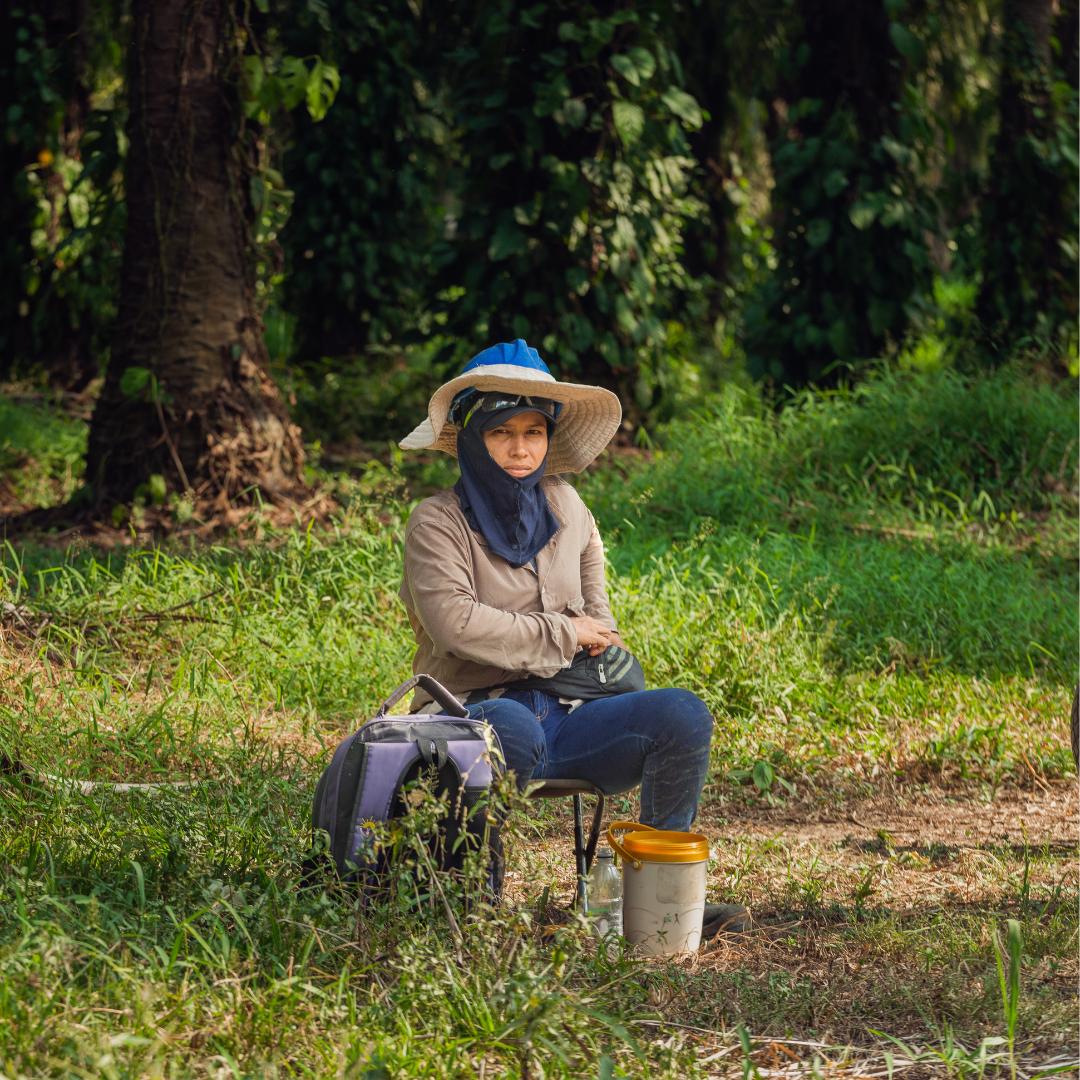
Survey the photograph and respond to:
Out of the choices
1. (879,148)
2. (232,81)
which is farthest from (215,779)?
(879,148)

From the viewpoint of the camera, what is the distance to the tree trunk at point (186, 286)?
7348mm

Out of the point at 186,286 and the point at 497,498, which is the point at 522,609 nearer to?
the point at 497,498

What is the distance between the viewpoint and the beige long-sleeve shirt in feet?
11.7

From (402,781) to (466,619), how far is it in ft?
1.70

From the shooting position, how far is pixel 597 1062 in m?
2.68

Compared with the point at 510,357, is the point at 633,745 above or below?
below

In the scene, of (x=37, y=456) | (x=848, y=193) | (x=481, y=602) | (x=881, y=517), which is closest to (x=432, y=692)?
(x=481, y=602)

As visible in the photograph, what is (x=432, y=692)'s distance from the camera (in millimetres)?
3355

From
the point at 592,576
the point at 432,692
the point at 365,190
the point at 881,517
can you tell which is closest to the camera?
the point at 432,692

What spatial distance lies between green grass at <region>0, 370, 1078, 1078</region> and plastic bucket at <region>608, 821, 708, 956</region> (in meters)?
0.10

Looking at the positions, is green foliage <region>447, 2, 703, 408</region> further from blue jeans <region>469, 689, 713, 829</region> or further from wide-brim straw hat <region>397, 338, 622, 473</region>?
blue jeans <region>469, 689, 713, 829</region>

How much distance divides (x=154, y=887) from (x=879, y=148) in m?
7.70

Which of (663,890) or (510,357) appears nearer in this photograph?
(663,890)

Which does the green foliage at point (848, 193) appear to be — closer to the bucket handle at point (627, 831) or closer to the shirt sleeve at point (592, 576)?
the shirt sleeve at point (592, 576)
